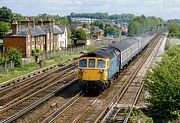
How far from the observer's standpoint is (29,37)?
191 feet

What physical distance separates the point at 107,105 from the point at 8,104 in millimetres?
5970

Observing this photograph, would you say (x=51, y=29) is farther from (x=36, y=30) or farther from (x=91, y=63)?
(x=91, y=63)

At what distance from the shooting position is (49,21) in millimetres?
72188

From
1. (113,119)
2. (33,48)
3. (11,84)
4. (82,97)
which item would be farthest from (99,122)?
(33,48)

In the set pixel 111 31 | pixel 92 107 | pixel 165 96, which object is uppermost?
pixel 165 96

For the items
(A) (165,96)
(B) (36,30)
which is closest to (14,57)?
(B) (36,30)

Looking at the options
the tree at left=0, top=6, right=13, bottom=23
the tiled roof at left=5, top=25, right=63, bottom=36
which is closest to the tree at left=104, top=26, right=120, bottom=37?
the tree at left=0, top=6, right=13, bottom=23

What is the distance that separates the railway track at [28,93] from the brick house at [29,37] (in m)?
20.1

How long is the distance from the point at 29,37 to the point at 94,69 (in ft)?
114

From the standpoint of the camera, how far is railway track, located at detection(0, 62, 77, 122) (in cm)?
2090

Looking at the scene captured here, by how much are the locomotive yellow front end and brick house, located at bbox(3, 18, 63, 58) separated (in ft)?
106

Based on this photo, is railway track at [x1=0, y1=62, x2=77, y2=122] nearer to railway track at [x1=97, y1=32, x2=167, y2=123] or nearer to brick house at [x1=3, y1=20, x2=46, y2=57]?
railway track at [x1=97, y1=32, x2=167, y2=123]

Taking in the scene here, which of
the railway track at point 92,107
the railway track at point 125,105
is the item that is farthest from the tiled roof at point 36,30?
the railway track at point 92,107

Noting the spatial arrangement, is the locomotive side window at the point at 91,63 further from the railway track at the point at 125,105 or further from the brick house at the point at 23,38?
the brick house at the point at 23,38
